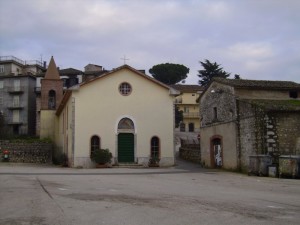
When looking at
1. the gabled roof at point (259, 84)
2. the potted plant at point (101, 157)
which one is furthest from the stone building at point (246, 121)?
the potted plant at point (101, 157)

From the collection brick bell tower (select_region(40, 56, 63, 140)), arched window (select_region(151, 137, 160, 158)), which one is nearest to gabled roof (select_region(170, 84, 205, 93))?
brick bell tower (select_region(40, 56, 63, 140))

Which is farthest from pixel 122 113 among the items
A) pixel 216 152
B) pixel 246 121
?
pixel 246 121

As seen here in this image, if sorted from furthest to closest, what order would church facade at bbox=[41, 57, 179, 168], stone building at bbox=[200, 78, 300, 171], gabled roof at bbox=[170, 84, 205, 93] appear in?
1. gabled roof at bbox=[170, 84, 205, 93]
2. church facade at bbox=[41, 57, 179, 168]
3. stone building at bbox=[200, 78, 300, 171]

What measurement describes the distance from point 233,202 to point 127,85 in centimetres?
2235

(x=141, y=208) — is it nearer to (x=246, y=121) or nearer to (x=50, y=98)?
(x=246, y=121)

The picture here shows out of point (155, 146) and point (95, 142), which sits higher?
point (95, 142)

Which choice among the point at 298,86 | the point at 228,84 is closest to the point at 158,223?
the point at 228,84

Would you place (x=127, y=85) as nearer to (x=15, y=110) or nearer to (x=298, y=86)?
(x=298, y=86)

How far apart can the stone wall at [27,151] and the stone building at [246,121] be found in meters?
15.9

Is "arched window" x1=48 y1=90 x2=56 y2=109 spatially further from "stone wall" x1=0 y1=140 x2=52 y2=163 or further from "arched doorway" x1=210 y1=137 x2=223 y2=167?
"arched doorway" x1=210 y1=137 x2=223 y2=167

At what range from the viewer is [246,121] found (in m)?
25.8

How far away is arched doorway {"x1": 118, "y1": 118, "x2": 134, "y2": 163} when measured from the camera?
32.1 metres

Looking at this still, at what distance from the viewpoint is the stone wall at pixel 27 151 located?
127 ft

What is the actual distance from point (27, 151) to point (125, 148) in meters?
12.0
